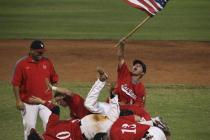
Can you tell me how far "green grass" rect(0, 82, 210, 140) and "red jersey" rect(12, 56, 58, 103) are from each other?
4.34 feet

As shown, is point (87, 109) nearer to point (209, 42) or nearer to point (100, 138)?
point (100, 138)

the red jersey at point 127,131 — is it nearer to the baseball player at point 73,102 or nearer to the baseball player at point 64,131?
the baseball player at point 64,131

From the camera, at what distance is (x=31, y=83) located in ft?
39.3

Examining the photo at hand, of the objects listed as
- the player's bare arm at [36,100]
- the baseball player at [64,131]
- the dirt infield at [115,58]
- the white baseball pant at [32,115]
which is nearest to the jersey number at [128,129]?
the baseball player at [64,131]

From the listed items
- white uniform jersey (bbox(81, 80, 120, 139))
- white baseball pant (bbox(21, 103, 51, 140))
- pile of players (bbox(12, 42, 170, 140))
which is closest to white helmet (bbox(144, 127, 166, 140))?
pile of players (bbox(12, 42, 170, 140))

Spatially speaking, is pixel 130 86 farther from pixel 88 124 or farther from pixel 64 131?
pixel 64 131

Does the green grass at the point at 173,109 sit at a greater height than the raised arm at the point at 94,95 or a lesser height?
lesser

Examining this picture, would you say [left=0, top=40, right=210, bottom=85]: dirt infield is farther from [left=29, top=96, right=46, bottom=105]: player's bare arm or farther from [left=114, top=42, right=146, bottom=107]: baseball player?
[left=29, top=96, right=46, bottom=105]: player's bare arm

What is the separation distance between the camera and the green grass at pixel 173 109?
13.3 metres

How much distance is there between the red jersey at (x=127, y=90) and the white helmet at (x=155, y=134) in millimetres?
1962

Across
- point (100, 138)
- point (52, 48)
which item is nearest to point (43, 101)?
point (100, 138)

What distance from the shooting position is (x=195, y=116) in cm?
1450

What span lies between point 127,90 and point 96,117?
1905 millimetres

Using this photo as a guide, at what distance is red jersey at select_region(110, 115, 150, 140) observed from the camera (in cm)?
976
